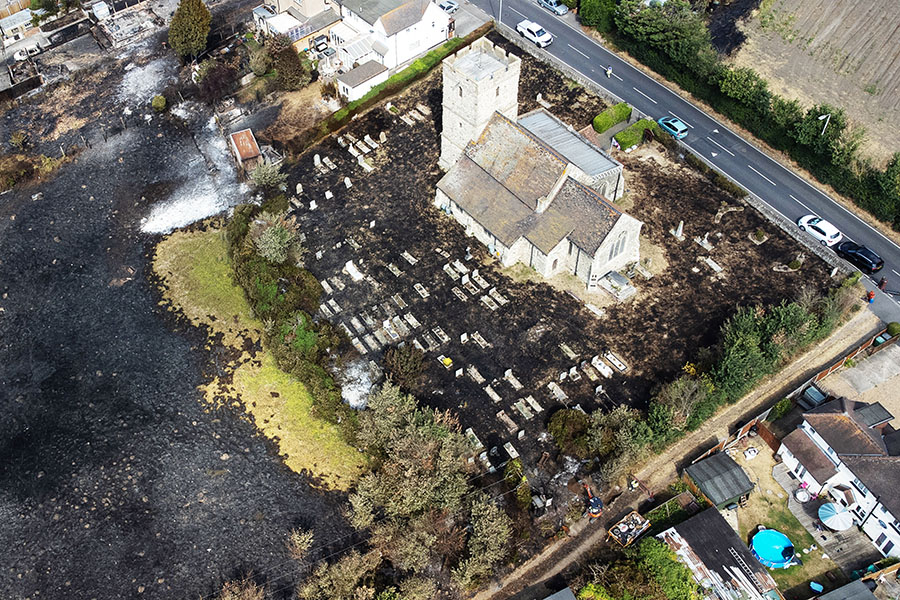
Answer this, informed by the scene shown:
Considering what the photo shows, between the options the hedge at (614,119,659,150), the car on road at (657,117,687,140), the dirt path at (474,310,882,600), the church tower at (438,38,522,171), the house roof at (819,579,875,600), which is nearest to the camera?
the house roof at (819,579,875,600)

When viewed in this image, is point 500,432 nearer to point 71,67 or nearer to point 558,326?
point 558,326

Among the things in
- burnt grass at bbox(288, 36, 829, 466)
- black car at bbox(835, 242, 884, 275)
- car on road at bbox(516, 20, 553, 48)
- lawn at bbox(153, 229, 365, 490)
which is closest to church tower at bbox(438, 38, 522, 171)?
burnt grass at bbox(288, 36, 829, 466)

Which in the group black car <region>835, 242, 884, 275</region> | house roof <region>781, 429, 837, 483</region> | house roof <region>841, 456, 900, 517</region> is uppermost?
black car <region>835, 242, 884, 275</region>

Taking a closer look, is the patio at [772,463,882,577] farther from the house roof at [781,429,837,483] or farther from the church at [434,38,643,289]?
the church at [434,38,643,289]

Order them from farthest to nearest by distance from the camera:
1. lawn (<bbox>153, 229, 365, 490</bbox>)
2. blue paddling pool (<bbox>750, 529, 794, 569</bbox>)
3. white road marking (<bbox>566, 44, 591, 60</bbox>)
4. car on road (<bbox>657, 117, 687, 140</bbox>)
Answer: white road marking (<bbox>566, 44, 591, 60</bbox>)
car on road (<bbox>657, 117, 687, 140</bbox>)
lawn (<bbox>153, 229, 365, 490</bbox>)
blue paddling pool (<bbox>750, 529, 794, 569</bbox>)

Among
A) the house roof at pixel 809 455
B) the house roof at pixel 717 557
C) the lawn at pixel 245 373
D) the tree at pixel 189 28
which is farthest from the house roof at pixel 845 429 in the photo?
the tree at pixel 189 28

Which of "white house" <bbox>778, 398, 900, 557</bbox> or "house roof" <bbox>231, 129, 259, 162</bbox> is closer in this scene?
"white house" <bbox>778, 398, 900, 557</bbox>

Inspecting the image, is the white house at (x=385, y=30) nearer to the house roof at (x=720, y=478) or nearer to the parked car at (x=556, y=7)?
the parked car at (x=556, y=7)
